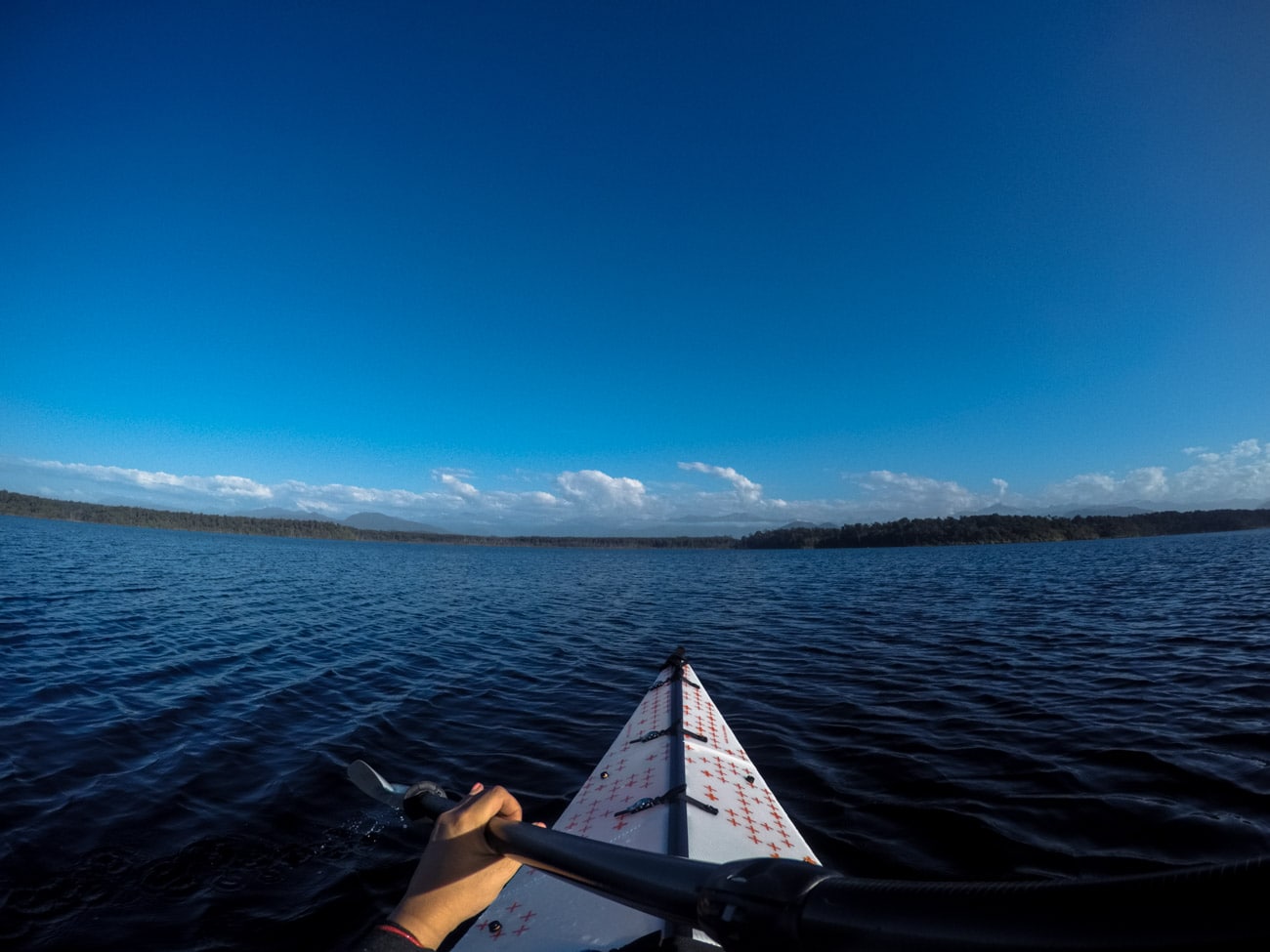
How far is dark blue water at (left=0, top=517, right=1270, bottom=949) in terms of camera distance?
19.5ft

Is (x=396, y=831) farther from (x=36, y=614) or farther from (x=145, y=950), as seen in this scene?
(x=36, y=614)

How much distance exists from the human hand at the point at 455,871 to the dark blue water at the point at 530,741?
12.7 feet

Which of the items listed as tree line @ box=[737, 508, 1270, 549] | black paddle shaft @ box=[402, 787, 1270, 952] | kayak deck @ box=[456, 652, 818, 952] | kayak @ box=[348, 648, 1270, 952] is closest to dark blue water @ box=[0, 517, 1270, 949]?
kayak deck @ box=[456, 652, 818, 952]

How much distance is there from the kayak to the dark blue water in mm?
2468

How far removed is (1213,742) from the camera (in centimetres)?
862

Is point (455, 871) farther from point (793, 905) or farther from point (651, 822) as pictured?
point (651, 822)

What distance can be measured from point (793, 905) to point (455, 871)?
1.97 m

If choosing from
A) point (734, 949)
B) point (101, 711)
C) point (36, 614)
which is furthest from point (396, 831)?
point (36, 614)

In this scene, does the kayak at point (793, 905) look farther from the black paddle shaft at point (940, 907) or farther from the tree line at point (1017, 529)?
the tree line at point (1017, 529)

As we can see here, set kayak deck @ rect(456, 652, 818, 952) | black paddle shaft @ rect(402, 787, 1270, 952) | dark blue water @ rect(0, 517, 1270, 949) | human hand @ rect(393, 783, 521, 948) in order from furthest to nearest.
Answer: dark blue water @ rect(0, 517, 1270, 949), kayak deck @ rect(456, 652, 818, 952), human hand @ rect(393, 783, 521, 948), black paddle shaft @ rect(402, 787, 1270, 952)

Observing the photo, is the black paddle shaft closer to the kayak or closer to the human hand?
the kayak

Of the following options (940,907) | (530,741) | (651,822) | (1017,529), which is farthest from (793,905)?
(1017,529)

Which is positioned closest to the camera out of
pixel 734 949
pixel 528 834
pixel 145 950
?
pixel 734 949

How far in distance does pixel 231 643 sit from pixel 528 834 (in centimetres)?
1929
